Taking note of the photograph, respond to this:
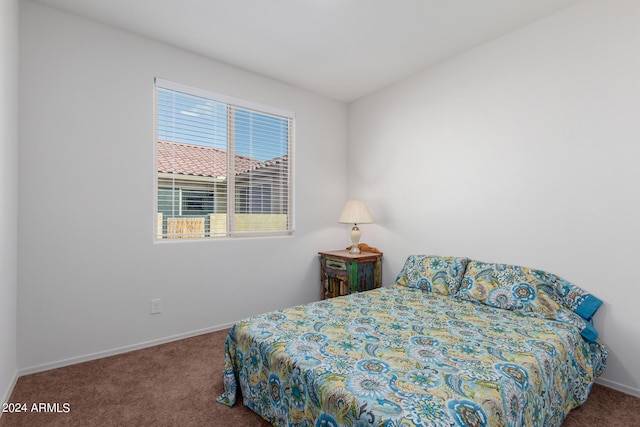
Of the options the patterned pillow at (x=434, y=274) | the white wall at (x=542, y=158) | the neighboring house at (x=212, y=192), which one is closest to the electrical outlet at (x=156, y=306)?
the neighboring house at (x=212, y=192)

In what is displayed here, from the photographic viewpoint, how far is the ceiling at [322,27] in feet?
7.19

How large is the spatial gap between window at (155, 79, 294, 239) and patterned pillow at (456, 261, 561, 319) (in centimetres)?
192

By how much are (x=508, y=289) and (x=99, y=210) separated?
309 centimetres

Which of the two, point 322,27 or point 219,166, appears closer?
point 322,27

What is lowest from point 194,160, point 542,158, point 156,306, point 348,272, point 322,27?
point 156,306

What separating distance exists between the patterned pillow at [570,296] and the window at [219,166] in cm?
238

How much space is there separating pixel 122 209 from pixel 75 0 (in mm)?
1470

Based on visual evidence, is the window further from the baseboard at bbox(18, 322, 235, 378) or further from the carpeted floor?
the carpeted floor

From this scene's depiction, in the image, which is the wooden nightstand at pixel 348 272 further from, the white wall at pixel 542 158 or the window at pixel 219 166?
the window at pixel 219 166

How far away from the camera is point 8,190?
1.88m

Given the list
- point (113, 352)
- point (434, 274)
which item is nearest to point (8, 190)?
point (113, 352)

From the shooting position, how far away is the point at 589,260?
2.12 metres

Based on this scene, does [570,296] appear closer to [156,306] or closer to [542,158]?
[542,158]

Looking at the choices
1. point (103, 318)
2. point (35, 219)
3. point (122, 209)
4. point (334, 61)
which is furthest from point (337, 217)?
point (35, 219)
